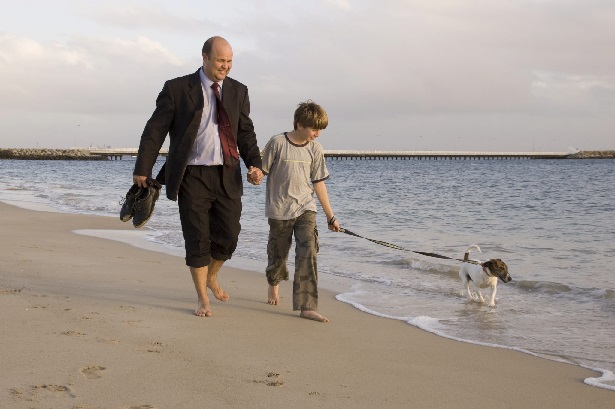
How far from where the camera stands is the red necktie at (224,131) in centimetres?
500

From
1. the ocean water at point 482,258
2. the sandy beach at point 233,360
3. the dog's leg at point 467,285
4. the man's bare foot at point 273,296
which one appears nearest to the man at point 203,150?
the sandy beach at point 233,360

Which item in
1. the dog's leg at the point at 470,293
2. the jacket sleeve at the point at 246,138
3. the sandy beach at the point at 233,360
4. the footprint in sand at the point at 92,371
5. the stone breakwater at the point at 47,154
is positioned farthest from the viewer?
the stone breakwater at the point at 47,154

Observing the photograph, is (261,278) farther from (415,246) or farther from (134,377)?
(415,246)


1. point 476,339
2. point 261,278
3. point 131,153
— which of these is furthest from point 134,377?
point 131,153

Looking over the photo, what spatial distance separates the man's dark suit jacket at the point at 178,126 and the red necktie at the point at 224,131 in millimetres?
33

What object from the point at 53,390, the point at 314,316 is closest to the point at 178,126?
the point at 314,316

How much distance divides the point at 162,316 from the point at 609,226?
12980 mm

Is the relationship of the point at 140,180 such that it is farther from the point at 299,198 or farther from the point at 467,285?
the point at 467,285

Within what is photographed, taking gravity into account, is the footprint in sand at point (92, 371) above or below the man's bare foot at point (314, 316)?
above

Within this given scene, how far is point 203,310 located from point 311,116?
1.51 m

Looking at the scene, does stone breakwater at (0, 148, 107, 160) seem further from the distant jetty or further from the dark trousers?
the dark trousers

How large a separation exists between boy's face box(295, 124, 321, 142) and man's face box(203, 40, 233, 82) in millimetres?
713

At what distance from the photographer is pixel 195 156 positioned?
4.98m

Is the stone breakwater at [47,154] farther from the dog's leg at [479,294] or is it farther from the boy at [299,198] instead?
the boy at [299,198]
